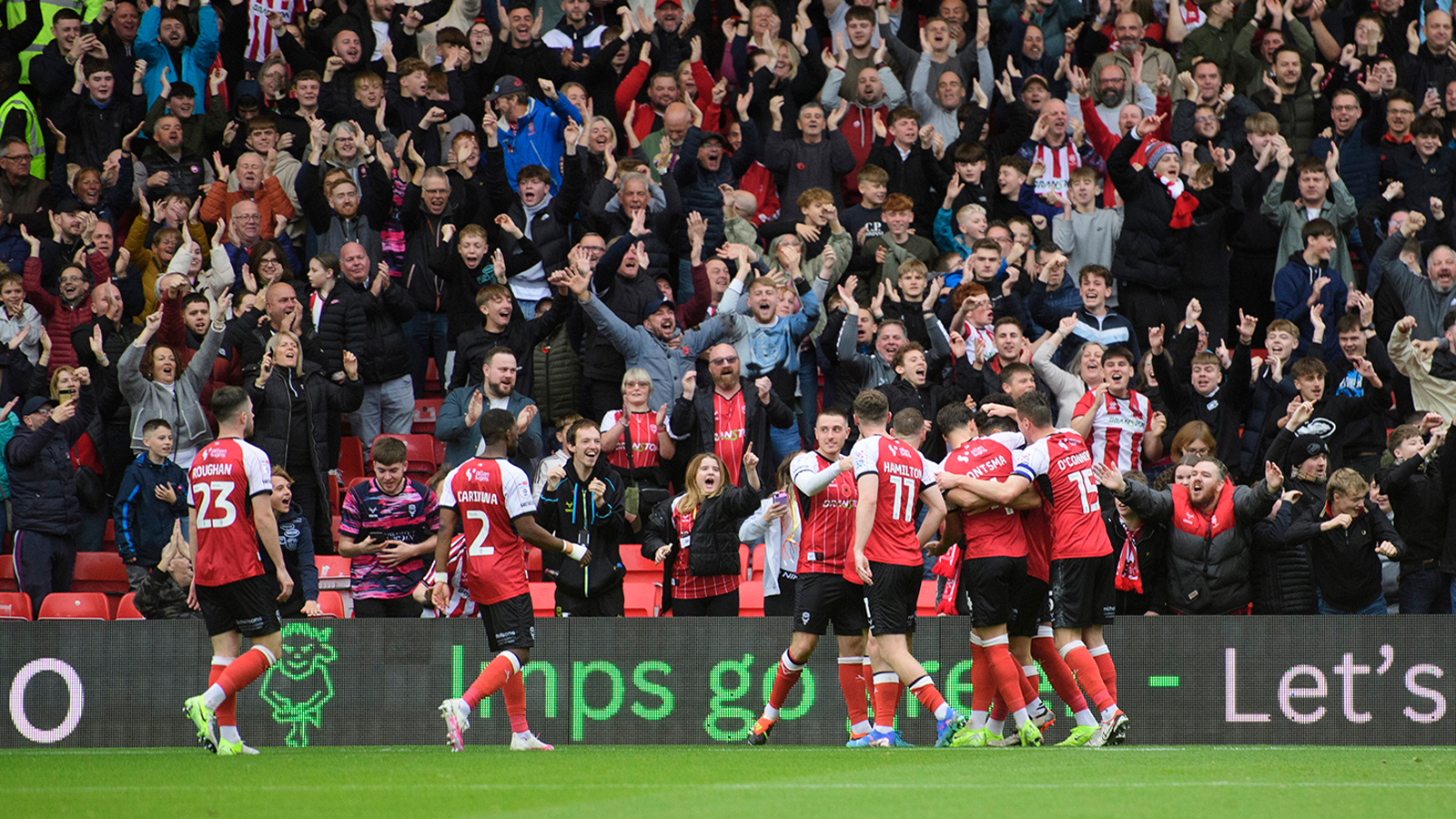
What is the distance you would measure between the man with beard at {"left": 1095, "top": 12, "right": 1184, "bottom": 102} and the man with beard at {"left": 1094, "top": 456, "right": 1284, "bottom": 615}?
6948mm

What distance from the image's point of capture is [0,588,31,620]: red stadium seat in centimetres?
1305

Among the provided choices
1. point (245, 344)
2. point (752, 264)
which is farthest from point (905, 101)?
point (245, 344)

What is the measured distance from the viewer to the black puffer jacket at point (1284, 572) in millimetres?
11938

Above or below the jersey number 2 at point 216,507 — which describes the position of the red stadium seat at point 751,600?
below

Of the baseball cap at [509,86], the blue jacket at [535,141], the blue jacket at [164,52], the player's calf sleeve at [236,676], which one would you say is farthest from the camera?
the blue jacket at [164,52]

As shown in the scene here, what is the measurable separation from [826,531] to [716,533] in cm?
185

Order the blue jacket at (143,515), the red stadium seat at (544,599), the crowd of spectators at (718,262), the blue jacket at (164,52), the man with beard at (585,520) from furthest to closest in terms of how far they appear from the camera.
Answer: the blue jacket at (164,52) < the blue jacket at (143,515) < the red stadium seat at (544,599) < the crowd of spectators at (718,262) < the man with beard at (585,520)

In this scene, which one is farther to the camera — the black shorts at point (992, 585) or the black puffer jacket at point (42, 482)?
the black puffer jacket at point (42, 482)

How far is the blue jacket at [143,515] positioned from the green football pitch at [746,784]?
3.37m

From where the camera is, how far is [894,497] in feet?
33.0

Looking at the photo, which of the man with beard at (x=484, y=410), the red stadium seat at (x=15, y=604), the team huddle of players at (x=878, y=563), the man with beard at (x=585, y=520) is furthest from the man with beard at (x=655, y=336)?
the red stadium seat at (x=15, y=604)

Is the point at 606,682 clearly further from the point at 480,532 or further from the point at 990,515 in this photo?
the point at 990,515

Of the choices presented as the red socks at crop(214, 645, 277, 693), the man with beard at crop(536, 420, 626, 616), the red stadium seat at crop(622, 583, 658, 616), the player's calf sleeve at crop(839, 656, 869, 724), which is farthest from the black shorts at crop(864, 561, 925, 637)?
the red socks at crop(214, 645, 277, 693)

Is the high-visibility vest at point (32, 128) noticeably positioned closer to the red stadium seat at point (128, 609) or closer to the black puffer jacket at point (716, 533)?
the red stadium seat at point (128, 609)
